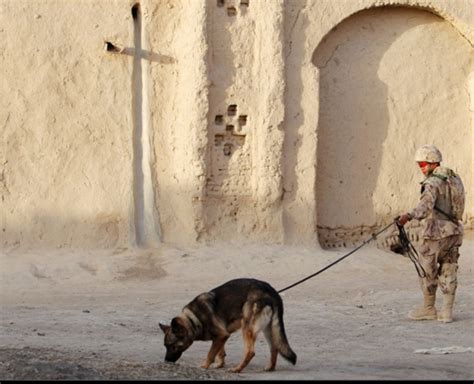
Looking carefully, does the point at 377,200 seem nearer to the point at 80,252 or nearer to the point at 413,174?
the point at 413,174

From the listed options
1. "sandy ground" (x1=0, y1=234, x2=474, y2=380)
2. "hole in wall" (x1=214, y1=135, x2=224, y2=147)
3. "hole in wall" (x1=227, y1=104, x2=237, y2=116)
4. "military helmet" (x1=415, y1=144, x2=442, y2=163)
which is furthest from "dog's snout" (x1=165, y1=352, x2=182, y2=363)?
"hole in wall" (x1=227, y1=104, x2=237, y2=116)

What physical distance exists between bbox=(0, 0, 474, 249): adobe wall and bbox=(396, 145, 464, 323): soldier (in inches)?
155

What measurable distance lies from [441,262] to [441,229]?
1.15 ft

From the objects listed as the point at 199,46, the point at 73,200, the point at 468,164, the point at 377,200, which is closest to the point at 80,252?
the point at 73,200

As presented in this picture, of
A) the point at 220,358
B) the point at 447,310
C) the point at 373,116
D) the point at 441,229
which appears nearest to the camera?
the point at 220,358

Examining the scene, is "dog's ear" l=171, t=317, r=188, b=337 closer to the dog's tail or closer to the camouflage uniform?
the dog's tail

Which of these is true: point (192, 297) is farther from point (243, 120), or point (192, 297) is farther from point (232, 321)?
point (232, 321)

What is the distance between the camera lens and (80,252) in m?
13.9

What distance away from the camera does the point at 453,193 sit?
10562mm

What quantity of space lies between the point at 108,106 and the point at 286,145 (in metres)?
2.21

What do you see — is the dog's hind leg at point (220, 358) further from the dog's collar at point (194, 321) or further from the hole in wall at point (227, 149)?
the hole in wall at point (227, 149)

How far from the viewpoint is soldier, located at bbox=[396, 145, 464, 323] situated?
416 inches

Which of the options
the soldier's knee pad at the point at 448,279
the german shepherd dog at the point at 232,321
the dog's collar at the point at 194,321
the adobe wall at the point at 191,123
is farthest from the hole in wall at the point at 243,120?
the dog's collar at the point at 194,321

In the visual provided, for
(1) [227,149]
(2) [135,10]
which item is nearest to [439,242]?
(1) [227,149]
